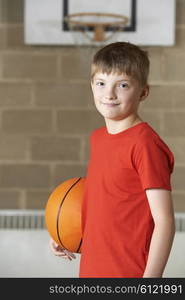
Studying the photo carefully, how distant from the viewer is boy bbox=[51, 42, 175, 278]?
1.37 m

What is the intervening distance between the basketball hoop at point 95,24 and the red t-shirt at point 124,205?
1.94 m

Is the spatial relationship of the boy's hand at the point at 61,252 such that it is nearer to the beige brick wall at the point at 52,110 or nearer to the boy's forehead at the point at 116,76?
the boy's forehead at the point at 116,76

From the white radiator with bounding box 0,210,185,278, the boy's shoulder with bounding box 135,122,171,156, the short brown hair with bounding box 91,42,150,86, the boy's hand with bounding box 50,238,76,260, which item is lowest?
the white radiator with bounding box 0,210,185,278

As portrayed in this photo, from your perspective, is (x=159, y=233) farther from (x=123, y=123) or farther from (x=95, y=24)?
(x=95, y=24)

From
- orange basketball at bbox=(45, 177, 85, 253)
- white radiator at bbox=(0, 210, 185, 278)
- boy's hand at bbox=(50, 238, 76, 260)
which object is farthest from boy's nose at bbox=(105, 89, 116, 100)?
white radiator at bbox=(0, 210, 185, 278)

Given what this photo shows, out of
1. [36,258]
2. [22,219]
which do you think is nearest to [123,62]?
[36,258]

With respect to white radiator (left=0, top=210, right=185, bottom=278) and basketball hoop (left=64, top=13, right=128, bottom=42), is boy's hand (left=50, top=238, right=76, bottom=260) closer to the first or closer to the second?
white radiator (left=0, top=210, right=185, bottom=278)

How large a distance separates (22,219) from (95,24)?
42.5 inches

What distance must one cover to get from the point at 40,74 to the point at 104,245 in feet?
6.72

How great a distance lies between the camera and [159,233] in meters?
1.32

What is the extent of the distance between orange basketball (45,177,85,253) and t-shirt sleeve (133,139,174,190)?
16.0 inches

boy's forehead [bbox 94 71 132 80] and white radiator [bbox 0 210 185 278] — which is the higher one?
boy's forehead [bbox 94 71 132 80]

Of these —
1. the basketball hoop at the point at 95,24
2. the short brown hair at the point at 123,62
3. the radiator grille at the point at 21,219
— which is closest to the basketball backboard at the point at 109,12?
the basketball hoop at the point at 95,24

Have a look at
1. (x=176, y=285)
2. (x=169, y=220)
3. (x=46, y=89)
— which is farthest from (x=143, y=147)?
(x=46, y=89)
